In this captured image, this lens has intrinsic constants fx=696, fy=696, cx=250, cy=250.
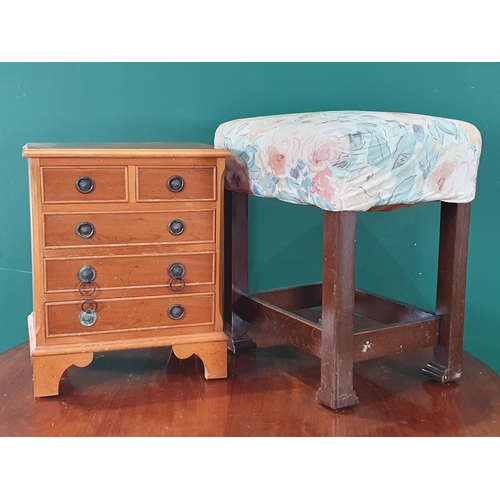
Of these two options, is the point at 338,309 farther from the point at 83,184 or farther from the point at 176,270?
the point at 83,184

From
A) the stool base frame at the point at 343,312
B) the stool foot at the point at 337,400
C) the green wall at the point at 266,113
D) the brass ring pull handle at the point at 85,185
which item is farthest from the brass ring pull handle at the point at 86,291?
the green wall at the point at 266,113

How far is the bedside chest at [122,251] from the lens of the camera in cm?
158

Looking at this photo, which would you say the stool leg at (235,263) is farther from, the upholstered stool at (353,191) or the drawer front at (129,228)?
the drawer front at (129,228)

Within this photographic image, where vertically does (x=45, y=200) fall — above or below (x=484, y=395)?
above

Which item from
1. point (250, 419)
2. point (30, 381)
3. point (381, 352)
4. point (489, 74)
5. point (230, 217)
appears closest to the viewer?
point (250, 419)

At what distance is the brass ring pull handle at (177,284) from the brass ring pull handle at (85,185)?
293mm

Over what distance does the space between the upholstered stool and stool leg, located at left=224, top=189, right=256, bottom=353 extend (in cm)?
7

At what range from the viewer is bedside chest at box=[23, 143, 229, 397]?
1585 mm

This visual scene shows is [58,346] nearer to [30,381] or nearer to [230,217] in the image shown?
[30,381]

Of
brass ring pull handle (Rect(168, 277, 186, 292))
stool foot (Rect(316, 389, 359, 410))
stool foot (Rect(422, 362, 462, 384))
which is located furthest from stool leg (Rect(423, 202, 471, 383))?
brass ring pull handle (Rect(168, 277, 186, 292))

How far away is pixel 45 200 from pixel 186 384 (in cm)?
56

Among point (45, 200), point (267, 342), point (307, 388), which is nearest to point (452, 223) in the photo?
point (307, 388)

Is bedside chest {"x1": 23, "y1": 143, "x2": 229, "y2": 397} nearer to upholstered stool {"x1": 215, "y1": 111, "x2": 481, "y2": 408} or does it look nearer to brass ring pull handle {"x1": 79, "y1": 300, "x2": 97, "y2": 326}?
brass ring pull handle {"x1": 79, "y1": 300, "x2": 97, "y2": 326}

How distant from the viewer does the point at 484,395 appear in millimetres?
1672
